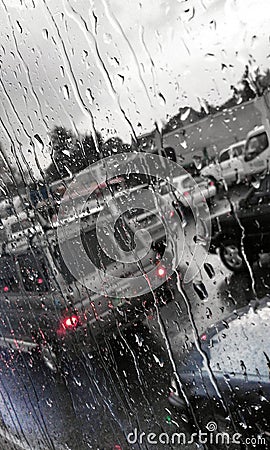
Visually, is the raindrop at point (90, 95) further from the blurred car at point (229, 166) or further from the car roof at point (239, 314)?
the car roof at point (239, 314)

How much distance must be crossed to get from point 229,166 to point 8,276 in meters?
1.50

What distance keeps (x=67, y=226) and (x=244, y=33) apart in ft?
3.20

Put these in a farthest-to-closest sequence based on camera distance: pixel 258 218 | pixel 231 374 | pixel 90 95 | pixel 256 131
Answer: pixel 90 95
pixel 231 374
pixel 258 218
pixel 256 131

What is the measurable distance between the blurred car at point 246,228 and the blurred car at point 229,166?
57 millimetres

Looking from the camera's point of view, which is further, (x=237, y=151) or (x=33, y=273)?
(x=33, y=273)

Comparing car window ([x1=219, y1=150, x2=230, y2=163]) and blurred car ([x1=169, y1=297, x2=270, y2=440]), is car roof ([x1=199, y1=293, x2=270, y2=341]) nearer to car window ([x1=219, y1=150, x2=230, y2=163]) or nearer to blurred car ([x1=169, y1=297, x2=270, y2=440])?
blurred car ([x1=169, y1=297, x2=270, y2=440])

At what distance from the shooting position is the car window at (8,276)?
213 centimetres

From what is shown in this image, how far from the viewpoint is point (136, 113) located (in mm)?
1256

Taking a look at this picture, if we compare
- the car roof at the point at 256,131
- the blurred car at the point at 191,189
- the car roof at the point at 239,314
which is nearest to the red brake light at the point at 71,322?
the car roof at the point at 239,314

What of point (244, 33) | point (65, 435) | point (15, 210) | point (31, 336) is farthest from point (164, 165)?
Answer: point (65, 435)

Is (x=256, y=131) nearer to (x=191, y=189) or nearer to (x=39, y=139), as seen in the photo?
(x=191, y=189)

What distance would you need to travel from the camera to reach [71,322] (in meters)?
1.84

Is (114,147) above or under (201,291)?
above

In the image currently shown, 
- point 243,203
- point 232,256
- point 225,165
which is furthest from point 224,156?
point 232,256
